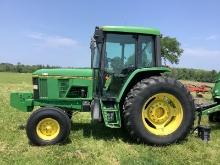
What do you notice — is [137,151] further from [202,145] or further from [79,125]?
[79,125]

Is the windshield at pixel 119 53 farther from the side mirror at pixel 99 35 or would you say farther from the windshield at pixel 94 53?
the side mirror at pixel 99 35

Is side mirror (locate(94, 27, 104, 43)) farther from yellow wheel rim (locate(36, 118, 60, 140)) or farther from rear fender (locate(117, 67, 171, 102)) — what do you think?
yellow wheel rim (locate(36, 118, 60, 140))

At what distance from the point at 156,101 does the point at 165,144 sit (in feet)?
3.12

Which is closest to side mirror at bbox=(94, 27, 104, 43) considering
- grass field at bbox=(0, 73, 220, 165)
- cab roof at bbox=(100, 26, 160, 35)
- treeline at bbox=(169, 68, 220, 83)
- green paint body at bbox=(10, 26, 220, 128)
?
cab roof at bbox=(100, 26, 160, 35)

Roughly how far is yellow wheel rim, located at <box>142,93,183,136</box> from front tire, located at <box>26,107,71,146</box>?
1.75m

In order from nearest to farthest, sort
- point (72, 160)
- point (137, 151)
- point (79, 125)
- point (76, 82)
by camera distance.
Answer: point (72, 160) < point (137, 151) < point (76, 82) < point (79, 125)

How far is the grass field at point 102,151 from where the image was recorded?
7.01 m

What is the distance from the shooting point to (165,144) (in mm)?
8258

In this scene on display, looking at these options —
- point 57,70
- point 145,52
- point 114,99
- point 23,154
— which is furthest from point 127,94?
point 23,154

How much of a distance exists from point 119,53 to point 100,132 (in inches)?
80.2

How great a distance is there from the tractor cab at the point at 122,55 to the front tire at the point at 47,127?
46.0 inches

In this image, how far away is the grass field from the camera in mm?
7012

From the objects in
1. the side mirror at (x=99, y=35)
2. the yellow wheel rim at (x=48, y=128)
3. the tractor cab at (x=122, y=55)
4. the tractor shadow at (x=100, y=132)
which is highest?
the side mirror at (x=99, y=35)

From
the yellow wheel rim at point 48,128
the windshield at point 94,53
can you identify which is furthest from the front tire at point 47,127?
the windshield at point 94,53
